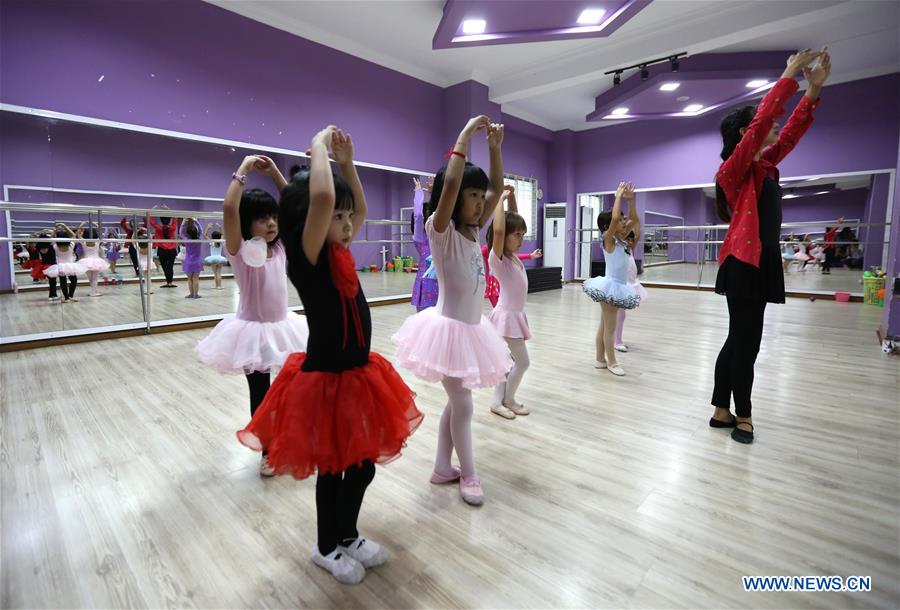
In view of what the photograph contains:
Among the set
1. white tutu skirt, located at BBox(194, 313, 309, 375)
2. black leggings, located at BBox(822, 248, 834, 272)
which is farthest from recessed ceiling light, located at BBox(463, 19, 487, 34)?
black leggings, located at BBox(822, 248, 834, 272)

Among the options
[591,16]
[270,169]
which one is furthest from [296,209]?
[591,16]

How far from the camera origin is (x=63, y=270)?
4469 mm

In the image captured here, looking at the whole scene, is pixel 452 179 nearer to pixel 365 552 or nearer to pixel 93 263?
pixel 365 552

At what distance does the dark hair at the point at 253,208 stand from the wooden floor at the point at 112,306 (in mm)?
3079

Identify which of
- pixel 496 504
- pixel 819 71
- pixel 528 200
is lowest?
pixel 496 504

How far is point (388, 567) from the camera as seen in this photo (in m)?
1.06

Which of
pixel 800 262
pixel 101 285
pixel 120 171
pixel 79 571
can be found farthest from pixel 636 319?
pixel 800 262

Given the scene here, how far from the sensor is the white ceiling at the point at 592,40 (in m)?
4.49

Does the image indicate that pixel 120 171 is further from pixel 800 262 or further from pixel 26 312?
pixel 800 262

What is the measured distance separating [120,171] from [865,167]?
9154 mm

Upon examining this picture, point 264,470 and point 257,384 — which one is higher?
point 257,384

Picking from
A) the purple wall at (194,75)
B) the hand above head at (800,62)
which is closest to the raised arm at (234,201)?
the hand above head at (800,62)

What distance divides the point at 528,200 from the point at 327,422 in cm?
837

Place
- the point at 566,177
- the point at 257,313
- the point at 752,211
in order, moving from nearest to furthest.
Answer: the point at 257,313 < the point at 752,211 < the point at 566,177
